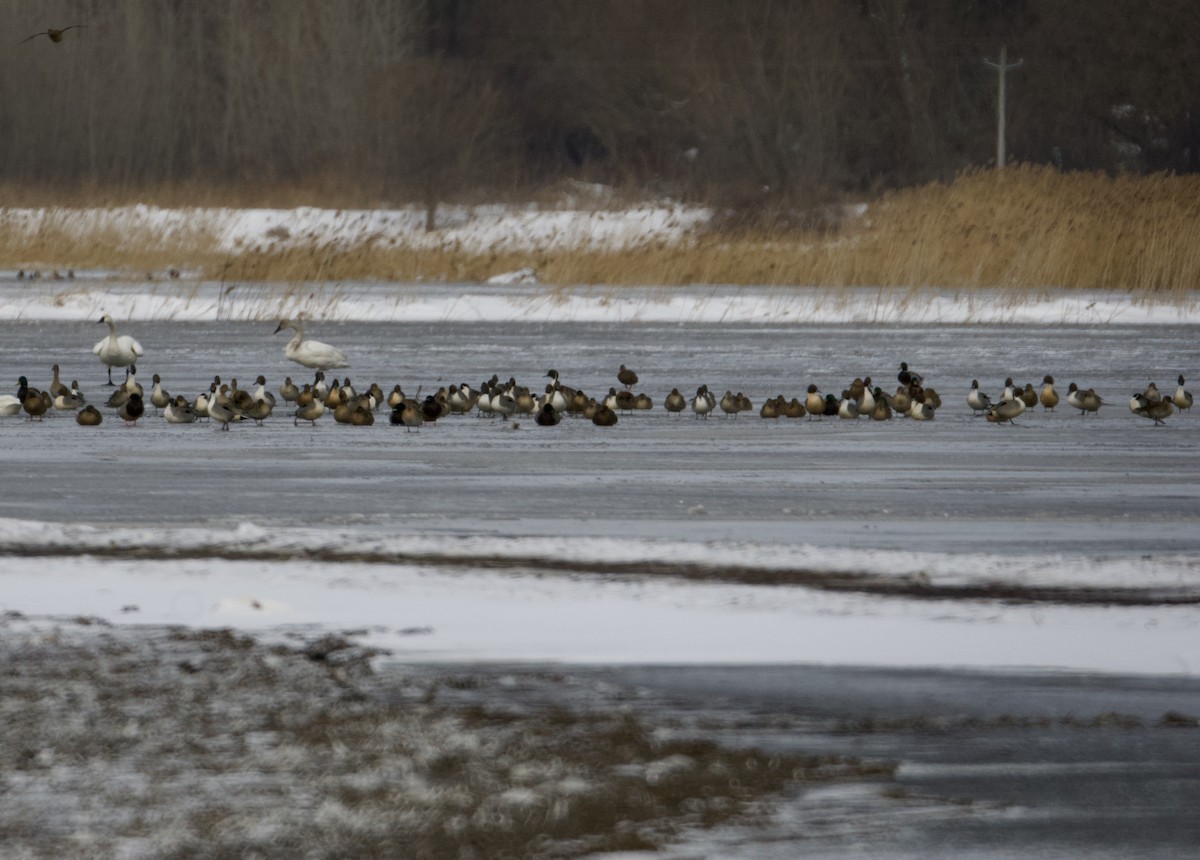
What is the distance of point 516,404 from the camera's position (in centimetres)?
1198

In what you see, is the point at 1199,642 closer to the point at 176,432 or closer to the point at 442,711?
the point at 442,711

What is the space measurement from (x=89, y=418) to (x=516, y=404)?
8.68ft

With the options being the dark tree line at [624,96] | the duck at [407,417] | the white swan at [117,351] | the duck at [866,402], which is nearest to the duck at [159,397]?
the duck at [407,417]

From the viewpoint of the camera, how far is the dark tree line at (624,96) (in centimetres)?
5003

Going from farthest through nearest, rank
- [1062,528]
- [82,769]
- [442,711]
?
[1062,528] < [442,711] < [82,769]

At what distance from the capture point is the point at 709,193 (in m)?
42.4

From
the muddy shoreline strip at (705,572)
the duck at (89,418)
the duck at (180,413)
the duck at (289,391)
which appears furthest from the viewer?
the duck at (289,391)

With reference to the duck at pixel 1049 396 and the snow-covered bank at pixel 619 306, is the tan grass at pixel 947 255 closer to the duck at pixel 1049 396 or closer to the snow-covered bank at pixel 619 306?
the snow-covered bank at pixel 619 306

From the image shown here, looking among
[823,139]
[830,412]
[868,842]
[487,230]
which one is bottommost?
[868,842]

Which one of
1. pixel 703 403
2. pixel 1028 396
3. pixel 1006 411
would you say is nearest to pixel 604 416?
pixel 703 403

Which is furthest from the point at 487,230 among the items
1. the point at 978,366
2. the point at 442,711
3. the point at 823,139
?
the point at 442,711

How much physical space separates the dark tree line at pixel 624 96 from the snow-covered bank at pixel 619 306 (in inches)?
957

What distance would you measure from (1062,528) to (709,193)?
3512cm

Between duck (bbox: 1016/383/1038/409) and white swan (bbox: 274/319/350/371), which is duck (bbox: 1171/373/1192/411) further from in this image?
white swan (bbox: 274/319/350/371)
